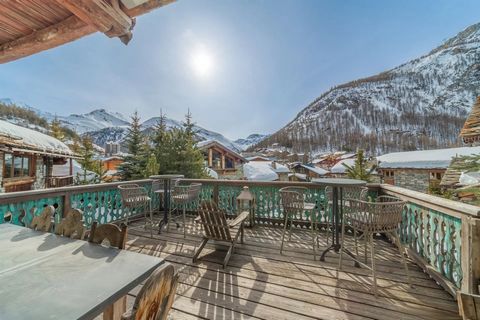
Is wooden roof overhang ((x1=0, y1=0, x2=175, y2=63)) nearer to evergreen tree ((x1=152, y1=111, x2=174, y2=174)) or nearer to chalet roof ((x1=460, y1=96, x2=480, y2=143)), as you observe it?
chalet roof ((x1=460, y1=96, x2=480, y2=143))

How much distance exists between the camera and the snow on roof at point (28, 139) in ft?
24.5

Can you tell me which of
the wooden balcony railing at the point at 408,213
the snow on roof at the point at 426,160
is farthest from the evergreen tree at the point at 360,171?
the snow on roof at the point at 426,160

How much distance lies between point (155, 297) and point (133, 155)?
12.7m

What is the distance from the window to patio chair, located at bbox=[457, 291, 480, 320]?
13.3m

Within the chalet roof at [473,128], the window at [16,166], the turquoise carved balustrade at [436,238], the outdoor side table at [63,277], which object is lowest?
the turquoise carved balustrade at [436,238]

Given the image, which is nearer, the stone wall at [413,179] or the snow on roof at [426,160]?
the snow on roof at [426,160]

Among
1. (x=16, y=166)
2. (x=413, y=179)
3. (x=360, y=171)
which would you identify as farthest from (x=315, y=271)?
(x=413, y=179)

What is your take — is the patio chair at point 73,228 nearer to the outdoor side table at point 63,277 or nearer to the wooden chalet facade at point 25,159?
the outdoor side table at point 63,277

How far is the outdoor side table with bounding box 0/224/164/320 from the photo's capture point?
0.83 m

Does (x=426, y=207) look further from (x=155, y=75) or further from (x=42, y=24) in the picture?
(x=155, y=75)

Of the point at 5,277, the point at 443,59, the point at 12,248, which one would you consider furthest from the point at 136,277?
the point at 443,59

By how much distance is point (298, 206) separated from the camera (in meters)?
3.21

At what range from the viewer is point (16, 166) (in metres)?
9.41

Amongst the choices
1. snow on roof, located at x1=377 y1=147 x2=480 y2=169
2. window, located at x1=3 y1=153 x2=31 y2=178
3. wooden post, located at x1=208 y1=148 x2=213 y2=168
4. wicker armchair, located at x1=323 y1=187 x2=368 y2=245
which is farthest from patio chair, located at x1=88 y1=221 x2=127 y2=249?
snow on roof, located at x1=377 y1=147 x2=480 y2=169
